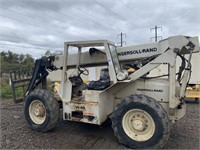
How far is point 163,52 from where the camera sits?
14.7 ft

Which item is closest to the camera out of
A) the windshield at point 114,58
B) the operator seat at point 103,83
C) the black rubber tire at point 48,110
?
the windshield at point 114,58

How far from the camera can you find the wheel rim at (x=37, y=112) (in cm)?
539

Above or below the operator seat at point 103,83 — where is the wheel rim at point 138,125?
below

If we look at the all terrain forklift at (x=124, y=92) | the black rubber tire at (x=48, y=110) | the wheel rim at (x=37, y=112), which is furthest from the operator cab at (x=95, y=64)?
the wheel rim at (x=37, y=112)

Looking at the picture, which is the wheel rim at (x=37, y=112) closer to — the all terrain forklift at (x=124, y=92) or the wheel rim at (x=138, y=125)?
the all terrain forklift at (x=124, y=92)

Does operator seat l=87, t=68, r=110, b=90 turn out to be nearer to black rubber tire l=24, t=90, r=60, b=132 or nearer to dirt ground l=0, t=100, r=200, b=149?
black rubber tire l=24, t=90, r=60, b=132

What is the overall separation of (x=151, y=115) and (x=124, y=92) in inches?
44.2

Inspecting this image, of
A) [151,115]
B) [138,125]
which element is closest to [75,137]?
[138,125]

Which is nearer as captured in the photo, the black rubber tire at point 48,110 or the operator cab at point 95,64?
the operator cab at point 95,64

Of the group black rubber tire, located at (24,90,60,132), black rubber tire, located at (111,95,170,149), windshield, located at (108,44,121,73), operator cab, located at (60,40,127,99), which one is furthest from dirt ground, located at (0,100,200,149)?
windshield, located at (108,44,121,73)

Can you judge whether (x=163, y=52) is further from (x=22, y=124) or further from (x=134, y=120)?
(x=22, y=124)

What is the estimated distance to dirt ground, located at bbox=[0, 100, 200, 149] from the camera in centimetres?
449

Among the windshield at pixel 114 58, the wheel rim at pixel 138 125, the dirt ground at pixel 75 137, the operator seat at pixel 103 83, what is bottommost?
the dirt ground at pixel 75 137

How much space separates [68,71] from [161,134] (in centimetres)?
281
